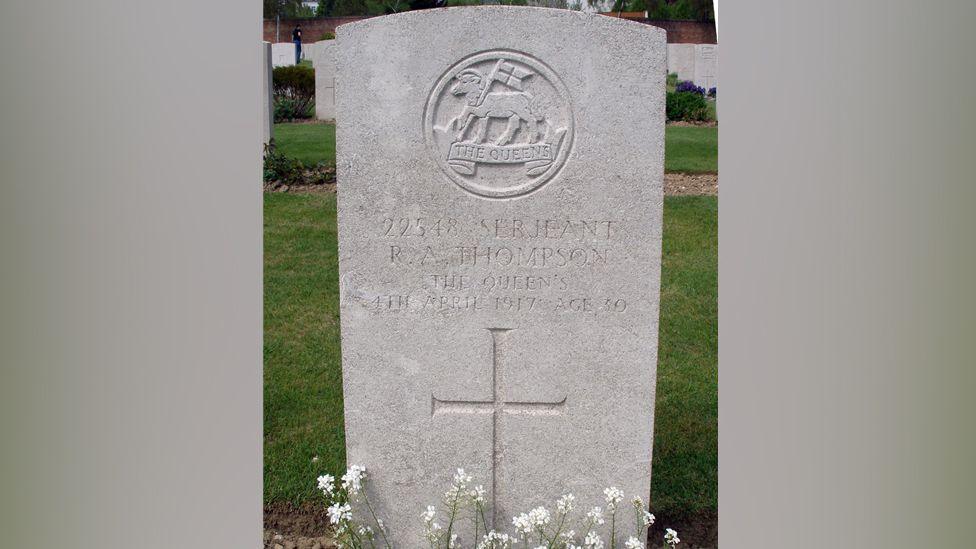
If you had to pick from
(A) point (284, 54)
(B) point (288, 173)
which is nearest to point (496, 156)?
(B) point (288, 173)

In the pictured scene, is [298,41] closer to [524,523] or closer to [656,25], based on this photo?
[656,25]

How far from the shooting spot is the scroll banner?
3.48 metres

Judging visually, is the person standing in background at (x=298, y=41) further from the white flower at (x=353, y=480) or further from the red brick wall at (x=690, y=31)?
the white flower at (x=353, y=480)

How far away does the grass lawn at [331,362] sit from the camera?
4.55 metres

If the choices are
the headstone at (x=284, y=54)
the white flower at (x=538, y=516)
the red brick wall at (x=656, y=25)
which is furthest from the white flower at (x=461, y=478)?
the headstone at (x=284, y=54)

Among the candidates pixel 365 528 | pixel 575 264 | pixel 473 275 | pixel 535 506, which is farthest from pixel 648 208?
pixel 365 528

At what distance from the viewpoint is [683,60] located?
18.5 m

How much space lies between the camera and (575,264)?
3.55 m

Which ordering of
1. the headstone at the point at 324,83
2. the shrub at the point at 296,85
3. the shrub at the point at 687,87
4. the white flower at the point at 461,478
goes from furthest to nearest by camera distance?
the shrub at the point at 687,87
the shrub at the point at 296,85
the headstone at the point at 324,83
the white flower at the point at 461,478

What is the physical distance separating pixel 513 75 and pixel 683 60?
16076 mm

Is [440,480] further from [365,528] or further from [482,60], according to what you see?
[482,60]

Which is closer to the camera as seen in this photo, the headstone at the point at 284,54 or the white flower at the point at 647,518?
the white flower at the point at 647,518

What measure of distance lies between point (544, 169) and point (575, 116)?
0.25 m

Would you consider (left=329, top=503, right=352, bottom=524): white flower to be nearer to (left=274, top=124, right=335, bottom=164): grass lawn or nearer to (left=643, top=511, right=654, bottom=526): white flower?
(left=643, top=511, right=654, bottom=526): white flower
